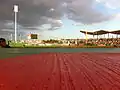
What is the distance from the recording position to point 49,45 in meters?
174

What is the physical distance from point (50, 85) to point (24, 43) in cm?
16291

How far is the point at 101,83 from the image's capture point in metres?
13.0

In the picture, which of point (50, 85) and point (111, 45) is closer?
point (50, 85)

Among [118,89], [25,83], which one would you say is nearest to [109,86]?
[118,89]

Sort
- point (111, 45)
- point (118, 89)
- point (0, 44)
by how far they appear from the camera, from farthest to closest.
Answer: point (111, 45) < point (0, 44) < point (118, 89)

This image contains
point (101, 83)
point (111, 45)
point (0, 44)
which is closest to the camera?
point (101, 83)

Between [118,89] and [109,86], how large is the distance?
2.70ft

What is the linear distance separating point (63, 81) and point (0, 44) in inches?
5661

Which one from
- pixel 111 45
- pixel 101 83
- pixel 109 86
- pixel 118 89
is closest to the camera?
pixel 118 89

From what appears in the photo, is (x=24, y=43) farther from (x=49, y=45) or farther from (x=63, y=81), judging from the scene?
(x=63, y=81)

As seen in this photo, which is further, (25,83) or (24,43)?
(24,43)

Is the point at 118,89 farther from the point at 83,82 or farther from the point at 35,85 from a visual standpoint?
the point at 35,85

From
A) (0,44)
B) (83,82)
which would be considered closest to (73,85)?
(83,82)

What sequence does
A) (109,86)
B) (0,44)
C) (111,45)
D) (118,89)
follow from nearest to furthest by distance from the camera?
(118,89), (109,86), (0,44), (111,45)
